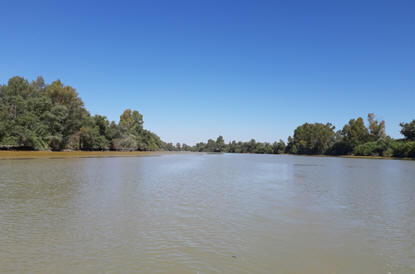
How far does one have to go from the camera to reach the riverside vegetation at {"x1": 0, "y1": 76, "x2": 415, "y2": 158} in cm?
4681

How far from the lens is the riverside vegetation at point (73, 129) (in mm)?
46812

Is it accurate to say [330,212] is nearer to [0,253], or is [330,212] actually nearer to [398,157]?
[0,253]

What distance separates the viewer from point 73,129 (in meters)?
62.6

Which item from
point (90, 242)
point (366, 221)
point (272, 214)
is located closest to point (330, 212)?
point (366, 221)

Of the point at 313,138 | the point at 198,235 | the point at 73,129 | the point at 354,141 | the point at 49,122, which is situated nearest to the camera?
the point at 198,235

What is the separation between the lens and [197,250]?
5.35 m

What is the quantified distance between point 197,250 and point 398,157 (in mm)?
96337

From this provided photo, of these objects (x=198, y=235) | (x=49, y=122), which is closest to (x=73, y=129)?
(x=49, y=122)

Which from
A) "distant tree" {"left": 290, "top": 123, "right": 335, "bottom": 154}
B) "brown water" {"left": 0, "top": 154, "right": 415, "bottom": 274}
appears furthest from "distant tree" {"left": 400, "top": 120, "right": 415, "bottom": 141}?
"brown water" {"left": 0, "top": 154, "right": 415, "bottom": 274}

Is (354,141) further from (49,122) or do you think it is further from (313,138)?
(49,122)

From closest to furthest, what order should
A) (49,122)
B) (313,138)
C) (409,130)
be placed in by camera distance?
(49,122)
(409,130)
(313,138)

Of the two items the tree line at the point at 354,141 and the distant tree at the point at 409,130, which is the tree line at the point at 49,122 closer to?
the tree line at the point at 354,141

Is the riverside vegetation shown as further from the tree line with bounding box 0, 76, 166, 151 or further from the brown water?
the brown water

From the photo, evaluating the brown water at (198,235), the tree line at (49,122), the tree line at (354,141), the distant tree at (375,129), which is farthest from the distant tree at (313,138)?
the brown water at (198,235)
